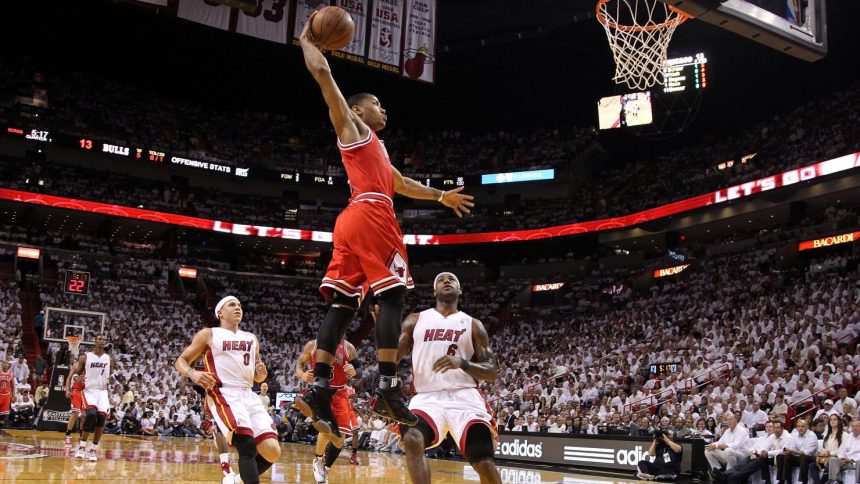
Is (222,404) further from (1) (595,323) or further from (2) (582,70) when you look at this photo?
(2) (582,70)

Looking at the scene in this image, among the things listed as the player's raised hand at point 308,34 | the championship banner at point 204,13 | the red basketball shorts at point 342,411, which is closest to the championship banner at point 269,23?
the championship banner at point 204,13

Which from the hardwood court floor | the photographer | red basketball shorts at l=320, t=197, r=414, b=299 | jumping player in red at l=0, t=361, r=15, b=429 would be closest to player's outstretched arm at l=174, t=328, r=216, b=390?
red basketball shorts at l=320, t=197, r=414, b=299

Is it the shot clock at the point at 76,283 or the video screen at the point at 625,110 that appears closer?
the shot clock at the point at 76,283

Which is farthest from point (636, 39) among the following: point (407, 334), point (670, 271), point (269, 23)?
point (670, 271)

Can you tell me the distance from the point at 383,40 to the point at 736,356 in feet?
38.8

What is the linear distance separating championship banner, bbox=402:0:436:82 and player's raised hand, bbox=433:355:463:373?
15.3m

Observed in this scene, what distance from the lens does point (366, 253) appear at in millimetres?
4707

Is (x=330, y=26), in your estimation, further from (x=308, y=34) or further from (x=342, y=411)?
(x=342, y=411)

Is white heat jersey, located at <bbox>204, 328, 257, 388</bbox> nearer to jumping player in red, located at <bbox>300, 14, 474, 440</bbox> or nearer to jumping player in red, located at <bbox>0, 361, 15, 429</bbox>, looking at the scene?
jumping player in red, located at <bbox>300, 14, 474, 440</bbox>

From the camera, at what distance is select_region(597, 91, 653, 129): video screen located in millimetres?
30125

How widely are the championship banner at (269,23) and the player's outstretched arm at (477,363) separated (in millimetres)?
14233

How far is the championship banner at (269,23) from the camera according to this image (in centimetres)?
1825

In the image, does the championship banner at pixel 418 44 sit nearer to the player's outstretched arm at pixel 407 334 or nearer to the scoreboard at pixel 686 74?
the scoreboard at pixel 686 74

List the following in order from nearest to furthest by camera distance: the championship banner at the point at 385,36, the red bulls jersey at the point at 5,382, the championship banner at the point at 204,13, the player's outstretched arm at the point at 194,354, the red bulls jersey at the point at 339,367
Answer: the player's outstretched arm at the point at 194,354 → the red bulls jersey at the point at 339,367 → the red bulls jersey at the point at 5,382 → the championship banner at the point at 204,13 → the championship banner at the point at 385,36
